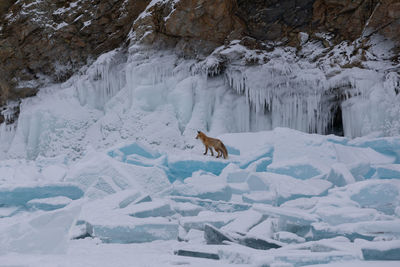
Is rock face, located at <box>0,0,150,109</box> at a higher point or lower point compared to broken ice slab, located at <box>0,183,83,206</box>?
higher

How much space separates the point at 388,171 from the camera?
4.97 meters

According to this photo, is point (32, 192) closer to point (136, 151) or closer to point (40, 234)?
point (40, 234)

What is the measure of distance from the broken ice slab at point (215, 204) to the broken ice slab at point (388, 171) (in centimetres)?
224

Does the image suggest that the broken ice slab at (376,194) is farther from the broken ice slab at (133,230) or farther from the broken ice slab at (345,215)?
the broken ice slab at (133,230)

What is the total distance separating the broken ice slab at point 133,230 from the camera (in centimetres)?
271

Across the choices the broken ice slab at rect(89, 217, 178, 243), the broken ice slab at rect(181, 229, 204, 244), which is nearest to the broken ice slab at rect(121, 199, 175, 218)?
the broken ice slab at rect(89, 217, 178, 243)

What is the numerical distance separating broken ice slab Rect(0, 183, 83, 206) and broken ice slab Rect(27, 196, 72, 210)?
0.59 feet

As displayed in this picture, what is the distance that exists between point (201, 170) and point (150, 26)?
Result: 6.87 metres

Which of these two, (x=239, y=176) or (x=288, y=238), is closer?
(x=288, y=238)

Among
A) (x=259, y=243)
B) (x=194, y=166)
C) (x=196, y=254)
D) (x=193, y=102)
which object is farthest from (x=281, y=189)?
(x=193, y=102)

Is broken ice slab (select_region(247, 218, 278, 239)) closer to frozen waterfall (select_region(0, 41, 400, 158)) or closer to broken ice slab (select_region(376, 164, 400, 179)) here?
broken ice slab (select_region(376, 164, 400, 179))

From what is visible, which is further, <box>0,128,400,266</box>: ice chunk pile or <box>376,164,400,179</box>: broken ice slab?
<box>376,164,400,179</box>: broken ice slab

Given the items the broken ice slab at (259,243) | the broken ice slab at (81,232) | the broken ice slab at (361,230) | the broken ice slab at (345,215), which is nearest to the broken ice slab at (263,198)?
the broken ice slab at (345,215)

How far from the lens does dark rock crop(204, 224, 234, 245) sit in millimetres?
2340
